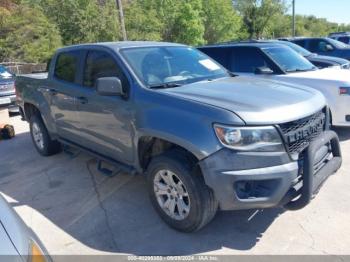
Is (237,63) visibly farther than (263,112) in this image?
Yes

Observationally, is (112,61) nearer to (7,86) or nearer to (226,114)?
(226,114)

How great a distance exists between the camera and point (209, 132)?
2.94 meters

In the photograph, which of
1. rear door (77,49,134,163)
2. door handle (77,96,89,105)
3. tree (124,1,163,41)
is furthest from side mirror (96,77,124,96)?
tree (124,1,163,41)

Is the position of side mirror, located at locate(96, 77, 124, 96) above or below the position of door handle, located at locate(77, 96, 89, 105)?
above

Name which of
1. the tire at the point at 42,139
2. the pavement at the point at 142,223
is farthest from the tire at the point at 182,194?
the tire at the point at 42,139

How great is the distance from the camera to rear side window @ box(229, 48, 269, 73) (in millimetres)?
6883

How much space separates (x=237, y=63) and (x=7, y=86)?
6598mm

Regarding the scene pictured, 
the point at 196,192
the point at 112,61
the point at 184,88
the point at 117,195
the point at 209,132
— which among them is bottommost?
the point at 117,195

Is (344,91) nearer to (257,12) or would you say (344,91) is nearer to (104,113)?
(104,113)

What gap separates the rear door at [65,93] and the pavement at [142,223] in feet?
2.38

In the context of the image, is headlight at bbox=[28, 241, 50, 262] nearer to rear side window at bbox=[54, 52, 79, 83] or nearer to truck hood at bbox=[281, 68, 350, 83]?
rear side window at bbox=[54, 52, 79, 83]

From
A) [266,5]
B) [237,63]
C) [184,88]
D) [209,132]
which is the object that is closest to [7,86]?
[237,63]

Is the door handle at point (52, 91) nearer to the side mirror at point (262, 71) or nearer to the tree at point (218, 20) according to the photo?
the side mirror at point (262, 71)

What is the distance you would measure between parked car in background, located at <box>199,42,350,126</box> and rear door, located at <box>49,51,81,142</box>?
3.17m
